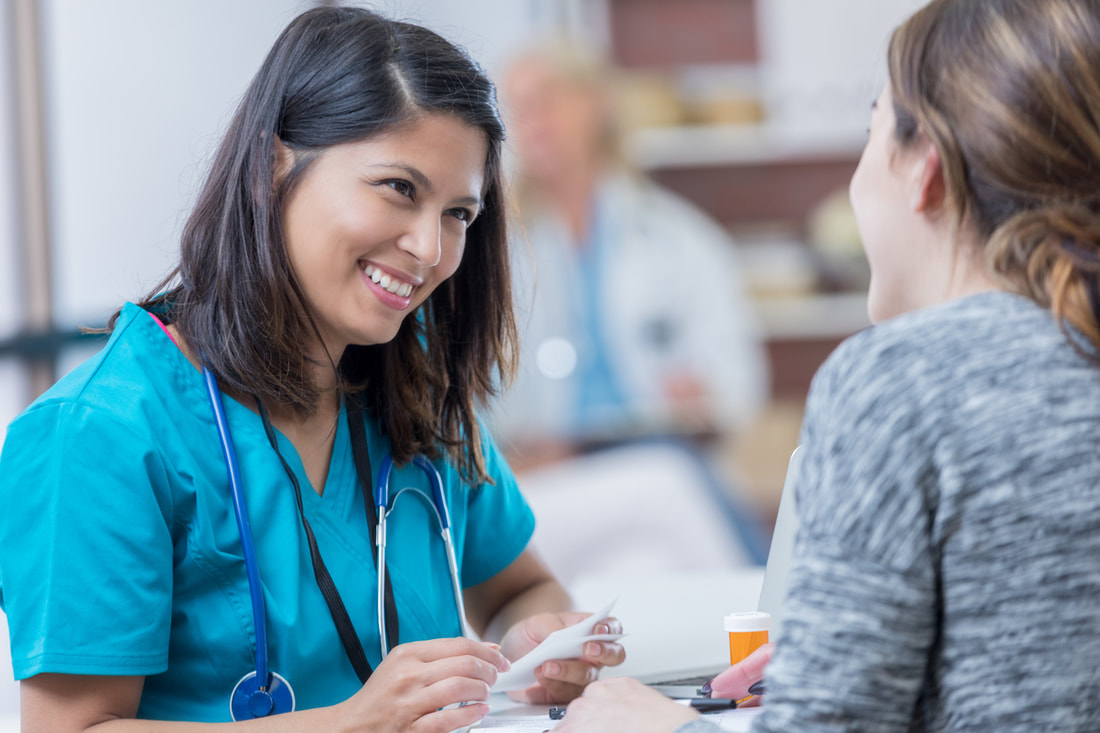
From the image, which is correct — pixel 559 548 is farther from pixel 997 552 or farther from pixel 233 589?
pixel 997 552

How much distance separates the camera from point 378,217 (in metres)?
1.15

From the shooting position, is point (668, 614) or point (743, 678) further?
point (668, 614)

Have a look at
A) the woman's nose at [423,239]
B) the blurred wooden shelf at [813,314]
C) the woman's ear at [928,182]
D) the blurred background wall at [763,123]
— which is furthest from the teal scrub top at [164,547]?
the blurred wooden shelf at [813,314]

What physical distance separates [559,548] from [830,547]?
2.35m

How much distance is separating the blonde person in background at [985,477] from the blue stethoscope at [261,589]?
0.53m

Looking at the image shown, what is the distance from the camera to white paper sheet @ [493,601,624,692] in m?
1.07

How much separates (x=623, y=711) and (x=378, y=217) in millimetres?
563

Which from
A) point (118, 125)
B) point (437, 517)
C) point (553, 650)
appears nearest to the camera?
point (553, 650)

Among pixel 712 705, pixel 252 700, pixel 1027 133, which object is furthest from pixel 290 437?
pixel 1027 133

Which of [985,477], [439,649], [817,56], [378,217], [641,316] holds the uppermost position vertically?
[817,56]

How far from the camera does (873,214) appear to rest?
867 millimetres

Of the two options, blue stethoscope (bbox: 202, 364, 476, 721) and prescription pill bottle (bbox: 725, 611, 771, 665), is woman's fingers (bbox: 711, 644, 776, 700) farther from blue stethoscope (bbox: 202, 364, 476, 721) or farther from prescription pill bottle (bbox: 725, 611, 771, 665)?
blue stethoscope (bbox: 202, 364, 476, 721)

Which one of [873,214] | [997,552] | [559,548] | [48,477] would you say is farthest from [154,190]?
[997,552]

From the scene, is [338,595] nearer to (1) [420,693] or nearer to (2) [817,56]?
(1) [420,693]
